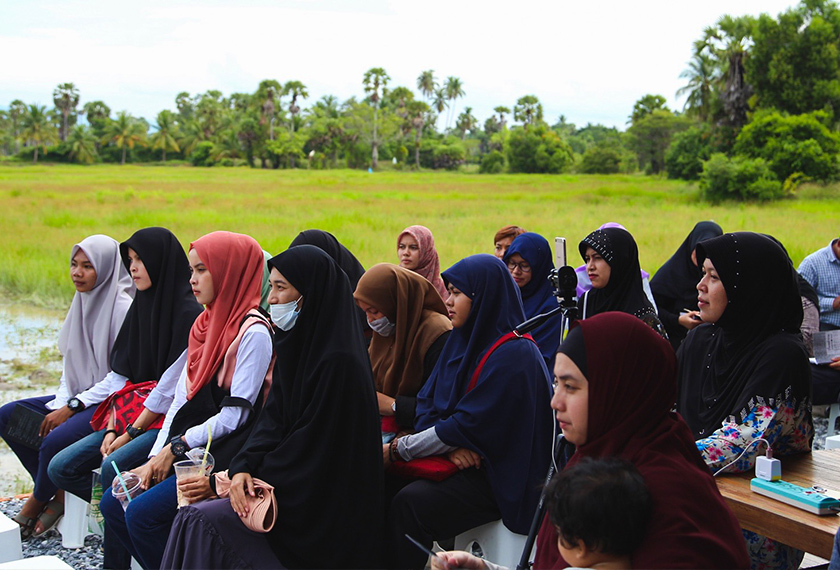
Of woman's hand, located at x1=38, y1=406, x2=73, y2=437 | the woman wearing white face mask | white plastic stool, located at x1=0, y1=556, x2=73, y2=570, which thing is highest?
the woman wearing white face mask

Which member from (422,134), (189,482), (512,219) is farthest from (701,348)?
(422,134)

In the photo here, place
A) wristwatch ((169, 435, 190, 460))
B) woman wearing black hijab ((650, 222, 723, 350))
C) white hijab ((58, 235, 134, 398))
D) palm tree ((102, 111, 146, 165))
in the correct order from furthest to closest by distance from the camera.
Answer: palm tree ((102, 111, 146, 165))
woman wearing black hijab ((650, 222, 723, 350))
white hijab ((58, 235, 134, 398))
wristwatch ((169, 435, 190, 460))

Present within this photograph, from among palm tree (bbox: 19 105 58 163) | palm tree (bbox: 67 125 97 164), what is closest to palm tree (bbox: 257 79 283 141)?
palm tree (bbox: 67 125 97 164)

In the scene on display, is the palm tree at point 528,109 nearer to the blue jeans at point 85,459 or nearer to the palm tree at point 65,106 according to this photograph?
the palm tree at point 65,106

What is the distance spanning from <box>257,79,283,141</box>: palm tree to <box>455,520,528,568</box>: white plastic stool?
2531 cm

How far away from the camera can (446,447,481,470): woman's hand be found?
8.55 ft

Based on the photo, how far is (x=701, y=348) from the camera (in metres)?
2.69

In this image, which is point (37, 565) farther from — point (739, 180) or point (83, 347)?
point (739, 180)

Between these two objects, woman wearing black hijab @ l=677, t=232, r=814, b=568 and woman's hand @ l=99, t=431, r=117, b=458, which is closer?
woman wearing black hijab @ l=677, t=232, r=814, b=568

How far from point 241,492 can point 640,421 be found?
Answer: 1.37m

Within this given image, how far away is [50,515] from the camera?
354 cm

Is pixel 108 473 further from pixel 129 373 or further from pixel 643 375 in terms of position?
pixel 643 375

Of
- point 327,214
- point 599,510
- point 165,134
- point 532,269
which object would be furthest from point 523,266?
point 165,134

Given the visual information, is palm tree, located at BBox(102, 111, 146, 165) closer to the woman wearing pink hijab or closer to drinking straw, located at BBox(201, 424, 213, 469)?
the woman wearing pink hijab
